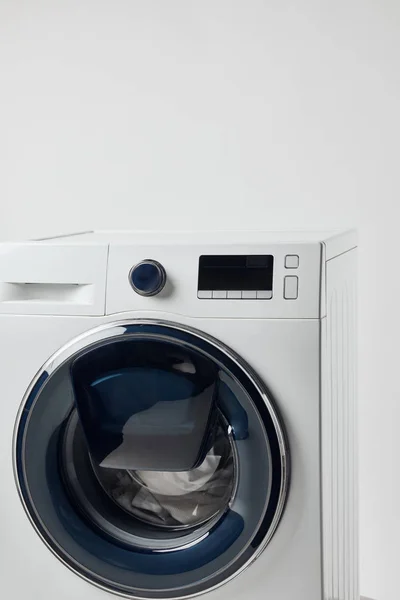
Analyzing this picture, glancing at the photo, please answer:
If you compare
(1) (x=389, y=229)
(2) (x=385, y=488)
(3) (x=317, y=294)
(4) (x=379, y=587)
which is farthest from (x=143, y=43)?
(4) (x=379, y=587)

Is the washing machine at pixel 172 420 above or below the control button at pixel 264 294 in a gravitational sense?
below

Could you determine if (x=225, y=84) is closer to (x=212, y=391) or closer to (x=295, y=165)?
(x=295, y=165)

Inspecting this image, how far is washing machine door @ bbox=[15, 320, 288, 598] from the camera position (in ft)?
4.23

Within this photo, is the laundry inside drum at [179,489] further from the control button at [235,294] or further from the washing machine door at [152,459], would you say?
the control button at [235,294]

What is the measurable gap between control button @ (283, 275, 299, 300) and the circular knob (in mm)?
216

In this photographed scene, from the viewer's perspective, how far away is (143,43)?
1.95m

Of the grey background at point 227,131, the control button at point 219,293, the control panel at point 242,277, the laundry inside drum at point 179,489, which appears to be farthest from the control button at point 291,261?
the grey background at point 227,131

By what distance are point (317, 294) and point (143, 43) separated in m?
1.00

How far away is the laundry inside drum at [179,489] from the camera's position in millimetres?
1377

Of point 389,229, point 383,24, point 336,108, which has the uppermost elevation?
point 383,24

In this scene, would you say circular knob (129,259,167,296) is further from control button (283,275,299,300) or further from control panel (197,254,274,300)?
control button (283,275,299,300)

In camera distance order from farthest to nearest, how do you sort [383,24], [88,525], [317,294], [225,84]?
[225,84]
[383,24]
[88,525]
[317,294]

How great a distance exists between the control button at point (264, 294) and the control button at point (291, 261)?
55mm

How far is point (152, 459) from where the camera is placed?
4.38 ft
